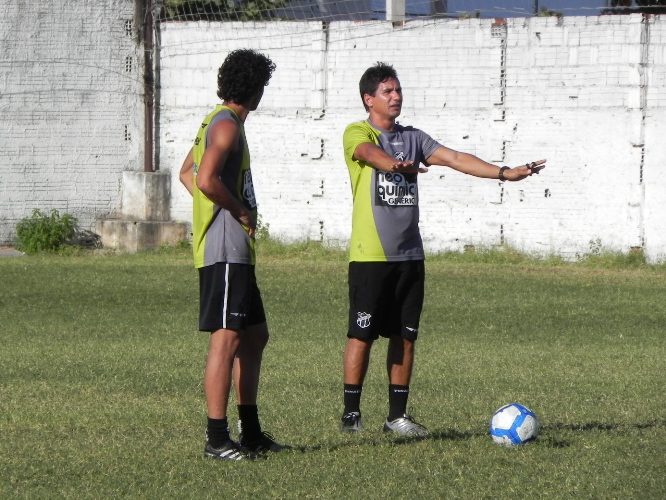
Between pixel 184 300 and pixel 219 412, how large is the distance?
841cm

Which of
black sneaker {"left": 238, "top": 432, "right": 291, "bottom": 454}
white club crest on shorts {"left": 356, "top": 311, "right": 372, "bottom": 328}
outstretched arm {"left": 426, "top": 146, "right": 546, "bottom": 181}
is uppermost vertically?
outstretched arm {"left": 426, "top": 146, "right": 546, "bottom": 181}

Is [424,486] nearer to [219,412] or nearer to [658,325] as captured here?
[219,412]

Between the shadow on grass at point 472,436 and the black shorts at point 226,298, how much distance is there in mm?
838

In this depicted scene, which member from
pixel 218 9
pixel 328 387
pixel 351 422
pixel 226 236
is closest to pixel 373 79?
pixel 226 236

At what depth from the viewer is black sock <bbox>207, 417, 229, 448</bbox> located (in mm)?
6391

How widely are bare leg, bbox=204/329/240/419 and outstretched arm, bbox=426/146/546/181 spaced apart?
1.75m

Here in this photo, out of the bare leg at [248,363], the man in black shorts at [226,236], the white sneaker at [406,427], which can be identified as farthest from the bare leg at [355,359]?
the man in black shorts at [226,236]

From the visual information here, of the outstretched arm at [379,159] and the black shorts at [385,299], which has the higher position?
the outstretched arm at [379,159]

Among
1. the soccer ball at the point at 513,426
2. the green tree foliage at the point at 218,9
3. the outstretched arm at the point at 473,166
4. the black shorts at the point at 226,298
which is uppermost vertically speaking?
the green tree foliage at the point at 218,9

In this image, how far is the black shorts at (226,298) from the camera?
638 cm

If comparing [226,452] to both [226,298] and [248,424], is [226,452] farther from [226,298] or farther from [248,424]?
[226,298]

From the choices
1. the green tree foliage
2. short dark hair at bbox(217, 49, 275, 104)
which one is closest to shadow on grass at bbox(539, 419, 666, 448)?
short dark hair at bbox(217, 49, 275, 104)

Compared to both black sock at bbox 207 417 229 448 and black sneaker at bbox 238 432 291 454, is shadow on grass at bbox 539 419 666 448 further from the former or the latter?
black sock at bbox 207 417 229 448

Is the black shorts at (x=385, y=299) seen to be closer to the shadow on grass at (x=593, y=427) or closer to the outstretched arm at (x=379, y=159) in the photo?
the outstretched arm at (x=379, y=159)
